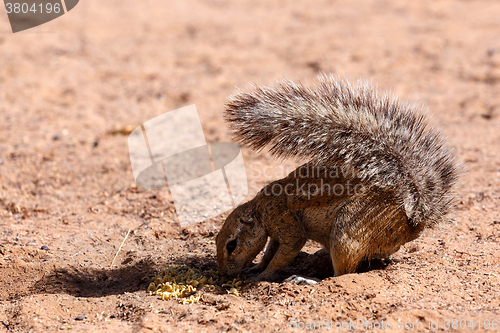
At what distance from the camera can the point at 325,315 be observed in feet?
11.7

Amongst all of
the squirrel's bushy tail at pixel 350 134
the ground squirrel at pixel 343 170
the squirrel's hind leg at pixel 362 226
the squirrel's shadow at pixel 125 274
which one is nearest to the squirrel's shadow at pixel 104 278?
the squirrel's shadow at pixel 125 274

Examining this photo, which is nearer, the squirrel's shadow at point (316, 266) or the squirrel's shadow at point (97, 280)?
the squirrel's shadow at point (97, 280)

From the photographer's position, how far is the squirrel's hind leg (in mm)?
4047

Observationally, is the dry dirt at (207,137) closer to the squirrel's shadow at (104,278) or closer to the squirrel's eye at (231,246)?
the squirrel's shadow at (104,278)

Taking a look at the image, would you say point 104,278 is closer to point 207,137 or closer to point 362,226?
point 362,226

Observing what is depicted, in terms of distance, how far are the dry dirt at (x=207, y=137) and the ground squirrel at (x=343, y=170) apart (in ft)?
1.13

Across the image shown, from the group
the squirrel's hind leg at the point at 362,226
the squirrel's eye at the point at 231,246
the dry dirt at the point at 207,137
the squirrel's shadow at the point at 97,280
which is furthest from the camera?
the squirrel's eye at the point at 231,246

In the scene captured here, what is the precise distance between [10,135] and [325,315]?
700 centimetres

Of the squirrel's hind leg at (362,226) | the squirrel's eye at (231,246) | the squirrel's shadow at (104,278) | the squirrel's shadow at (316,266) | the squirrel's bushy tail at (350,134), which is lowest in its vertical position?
the squirrel's shadow at (316,266)

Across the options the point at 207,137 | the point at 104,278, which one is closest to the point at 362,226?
the point at 104,278

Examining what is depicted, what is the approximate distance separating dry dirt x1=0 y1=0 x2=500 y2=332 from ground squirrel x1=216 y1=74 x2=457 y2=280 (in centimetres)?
34

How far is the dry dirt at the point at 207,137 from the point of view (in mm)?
3807

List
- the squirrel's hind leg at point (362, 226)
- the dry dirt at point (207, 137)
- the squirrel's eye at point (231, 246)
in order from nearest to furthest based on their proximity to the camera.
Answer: the dry dirt at point (207, 137)
the squirrel's hind leg at point (362, 226)
the squirrel's eye at point (231, 246)

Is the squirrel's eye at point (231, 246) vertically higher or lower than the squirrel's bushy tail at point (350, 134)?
lower
